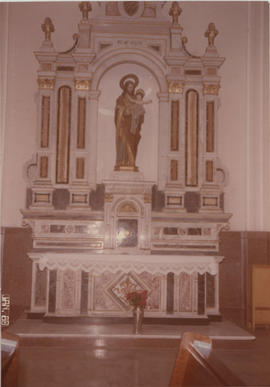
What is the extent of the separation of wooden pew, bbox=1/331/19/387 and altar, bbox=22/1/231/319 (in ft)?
15.9

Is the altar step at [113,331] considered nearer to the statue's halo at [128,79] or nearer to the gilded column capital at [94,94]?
the gilded column capital at [94,94]

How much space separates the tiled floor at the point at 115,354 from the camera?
4.62m

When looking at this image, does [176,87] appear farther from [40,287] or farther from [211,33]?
[40,287]

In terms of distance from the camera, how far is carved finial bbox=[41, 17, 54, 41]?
7.58 meters

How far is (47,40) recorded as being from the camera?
25.2 feet

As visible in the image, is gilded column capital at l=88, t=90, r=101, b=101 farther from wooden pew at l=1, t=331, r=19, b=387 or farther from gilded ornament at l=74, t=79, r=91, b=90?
wooden pew at l=1, t=331, r=19, b=387

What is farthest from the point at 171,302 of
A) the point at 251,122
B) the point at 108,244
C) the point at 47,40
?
the point at 47,40

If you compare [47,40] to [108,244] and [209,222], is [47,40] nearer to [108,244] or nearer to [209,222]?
[108,244]

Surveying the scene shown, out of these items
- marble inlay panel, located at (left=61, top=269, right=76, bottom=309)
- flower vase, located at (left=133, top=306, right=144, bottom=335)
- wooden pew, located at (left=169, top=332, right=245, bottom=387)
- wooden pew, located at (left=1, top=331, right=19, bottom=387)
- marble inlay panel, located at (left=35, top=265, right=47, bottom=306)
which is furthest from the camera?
marble inlay panel, located at (left=35, top=265, right=47, bottom=306)

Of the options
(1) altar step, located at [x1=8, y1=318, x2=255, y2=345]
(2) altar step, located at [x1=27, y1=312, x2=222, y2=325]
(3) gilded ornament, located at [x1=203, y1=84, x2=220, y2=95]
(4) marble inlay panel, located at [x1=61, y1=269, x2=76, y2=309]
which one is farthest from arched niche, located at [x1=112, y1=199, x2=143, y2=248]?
(3) gilded ornament, located at [x1=203, y1=84, x2=220, y2=95]

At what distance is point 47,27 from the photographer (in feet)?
24.9

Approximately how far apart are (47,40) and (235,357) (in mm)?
5673

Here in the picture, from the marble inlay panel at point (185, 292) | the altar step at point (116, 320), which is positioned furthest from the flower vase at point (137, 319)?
the marble inlay panel at point (185, 292)

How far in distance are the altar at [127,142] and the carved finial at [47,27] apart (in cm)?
2
